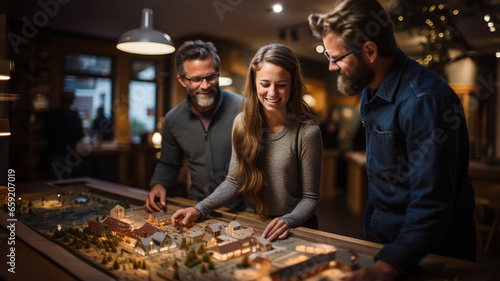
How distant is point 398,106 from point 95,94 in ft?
22.3

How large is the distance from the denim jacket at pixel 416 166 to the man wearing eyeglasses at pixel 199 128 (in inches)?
39.4

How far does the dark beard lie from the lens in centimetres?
133

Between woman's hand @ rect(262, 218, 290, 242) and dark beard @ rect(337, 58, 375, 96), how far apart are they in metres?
0.60

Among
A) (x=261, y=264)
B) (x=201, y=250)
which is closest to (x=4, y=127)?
(x=201, y=250)

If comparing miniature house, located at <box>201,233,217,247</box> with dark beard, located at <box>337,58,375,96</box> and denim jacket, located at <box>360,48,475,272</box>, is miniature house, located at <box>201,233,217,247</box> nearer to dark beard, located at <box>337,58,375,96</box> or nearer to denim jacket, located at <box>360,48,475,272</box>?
denim jacket, located at <box>360,48,475,272</box>

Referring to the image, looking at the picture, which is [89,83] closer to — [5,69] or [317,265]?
[5,69]

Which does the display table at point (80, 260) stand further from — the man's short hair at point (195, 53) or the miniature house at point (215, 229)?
the man's short hair at point (195, 53)

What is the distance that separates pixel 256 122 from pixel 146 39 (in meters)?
1.30

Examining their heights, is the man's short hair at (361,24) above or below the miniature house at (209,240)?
above

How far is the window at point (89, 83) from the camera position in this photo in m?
6.75

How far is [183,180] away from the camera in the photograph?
6363 millimetres

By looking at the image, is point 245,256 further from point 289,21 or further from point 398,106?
point 289,21

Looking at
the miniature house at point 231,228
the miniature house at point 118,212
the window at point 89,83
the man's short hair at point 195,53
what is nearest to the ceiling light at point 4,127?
the miniature house at point 118,212

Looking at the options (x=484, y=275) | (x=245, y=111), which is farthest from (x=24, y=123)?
(x=484, y=275)
